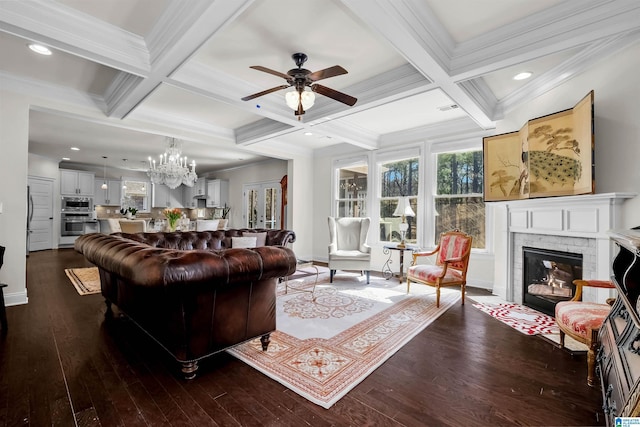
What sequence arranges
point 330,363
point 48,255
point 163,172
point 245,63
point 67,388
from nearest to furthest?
point 67,388 < point 330,363 < point 245,63 < point 163,172 < point 48,255

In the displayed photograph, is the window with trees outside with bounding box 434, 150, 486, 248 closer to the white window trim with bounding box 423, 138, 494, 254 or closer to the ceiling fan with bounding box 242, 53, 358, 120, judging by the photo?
the white window trim with bounding box 423, 138, 494, 254

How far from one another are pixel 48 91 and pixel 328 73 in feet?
11.9

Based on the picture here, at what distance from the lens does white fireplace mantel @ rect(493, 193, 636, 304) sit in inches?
109

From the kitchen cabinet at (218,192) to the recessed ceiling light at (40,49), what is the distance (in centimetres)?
654

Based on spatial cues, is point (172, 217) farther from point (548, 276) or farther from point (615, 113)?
point (615, 113)

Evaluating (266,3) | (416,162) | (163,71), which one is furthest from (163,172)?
(416,162)

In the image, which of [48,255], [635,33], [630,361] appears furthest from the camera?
[48,255]

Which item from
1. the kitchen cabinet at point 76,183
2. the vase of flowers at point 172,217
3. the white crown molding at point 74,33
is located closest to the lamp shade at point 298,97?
the white crown molding at point 74,33

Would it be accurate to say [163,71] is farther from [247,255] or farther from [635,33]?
[635,33]

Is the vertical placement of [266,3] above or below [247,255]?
above

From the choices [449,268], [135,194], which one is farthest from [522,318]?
[135,194]

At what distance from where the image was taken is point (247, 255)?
2.03 metres

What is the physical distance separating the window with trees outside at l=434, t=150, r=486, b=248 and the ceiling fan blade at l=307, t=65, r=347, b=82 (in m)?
3.29

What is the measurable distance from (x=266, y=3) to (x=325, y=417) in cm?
282
